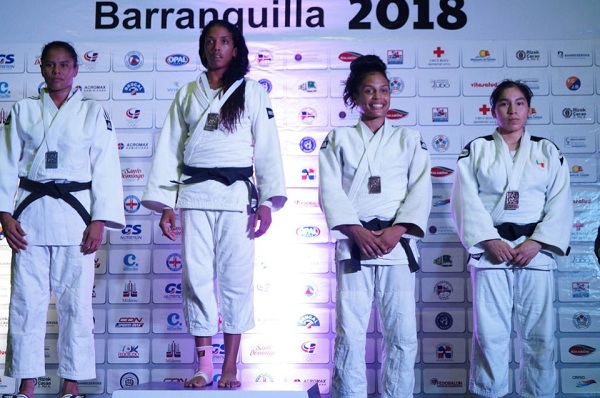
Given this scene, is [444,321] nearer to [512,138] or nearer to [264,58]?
[512,138]

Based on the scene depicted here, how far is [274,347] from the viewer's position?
4535mm

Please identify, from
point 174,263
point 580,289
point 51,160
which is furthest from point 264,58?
point 580,289

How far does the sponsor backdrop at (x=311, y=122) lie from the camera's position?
4.54 meters

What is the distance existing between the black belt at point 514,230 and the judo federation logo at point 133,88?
256 centimetres

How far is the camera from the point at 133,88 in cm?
475

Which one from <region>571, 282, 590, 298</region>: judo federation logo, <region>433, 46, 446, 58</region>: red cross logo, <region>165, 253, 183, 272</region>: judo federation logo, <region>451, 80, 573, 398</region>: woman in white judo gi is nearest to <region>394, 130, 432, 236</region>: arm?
<region>451, 80, 573, 398</region>: woman in white judo gi

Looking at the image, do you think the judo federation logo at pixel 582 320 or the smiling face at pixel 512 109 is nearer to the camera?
the smiling face at pixel 512 109

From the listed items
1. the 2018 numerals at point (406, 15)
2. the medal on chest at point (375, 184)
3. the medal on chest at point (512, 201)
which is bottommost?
the medal on chest at point (512, 201)

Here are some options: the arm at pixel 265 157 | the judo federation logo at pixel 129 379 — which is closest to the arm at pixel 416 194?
A: the arm at pixel 265 157

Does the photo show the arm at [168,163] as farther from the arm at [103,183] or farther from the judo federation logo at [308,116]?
the judo federation logo at [308,116]

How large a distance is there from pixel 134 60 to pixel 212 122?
1.37 m

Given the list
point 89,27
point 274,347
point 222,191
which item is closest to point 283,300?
point 274,347

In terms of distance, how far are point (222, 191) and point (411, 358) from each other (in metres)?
1.30

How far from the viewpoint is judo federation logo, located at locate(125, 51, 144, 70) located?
4762 millimetres
